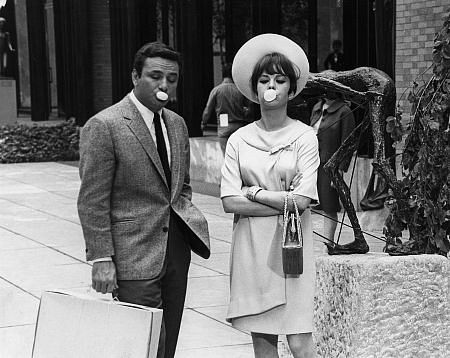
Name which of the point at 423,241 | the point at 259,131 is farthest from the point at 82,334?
the point at 423,241

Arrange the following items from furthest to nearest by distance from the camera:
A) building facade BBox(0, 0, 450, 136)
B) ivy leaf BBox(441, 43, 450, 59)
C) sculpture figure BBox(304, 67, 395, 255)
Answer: building facade BBox(0, 0, 450, 136) → sculpture figure BBox(304, 67, 395, 255) → ivy leaf BBox(441, 43, 450, 59)

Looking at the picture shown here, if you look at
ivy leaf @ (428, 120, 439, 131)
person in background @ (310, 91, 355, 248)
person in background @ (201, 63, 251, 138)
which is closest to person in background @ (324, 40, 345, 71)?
person in background @ (201, 63, 251, 138)

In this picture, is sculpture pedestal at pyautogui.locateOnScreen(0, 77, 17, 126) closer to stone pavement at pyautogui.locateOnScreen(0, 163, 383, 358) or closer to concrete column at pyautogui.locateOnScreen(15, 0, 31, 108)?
concrete column at pyautogui.locateOnScreen(15, 0, 31, 108)

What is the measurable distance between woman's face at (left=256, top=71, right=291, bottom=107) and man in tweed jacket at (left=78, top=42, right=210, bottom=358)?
441 mm

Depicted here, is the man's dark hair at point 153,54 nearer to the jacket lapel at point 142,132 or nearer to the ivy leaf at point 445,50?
the jacket lapel at point 142,132

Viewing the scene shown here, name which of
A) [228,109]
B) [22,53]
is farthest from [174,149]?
[22,53]

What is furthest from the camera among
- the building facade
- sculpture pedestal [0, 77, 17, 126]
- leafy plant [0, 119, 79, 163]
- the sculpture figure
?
sculpture pedestal [0, 77, 17, 126]

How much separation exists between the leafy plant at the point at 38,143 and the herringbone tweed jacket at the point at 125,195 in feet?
56.0

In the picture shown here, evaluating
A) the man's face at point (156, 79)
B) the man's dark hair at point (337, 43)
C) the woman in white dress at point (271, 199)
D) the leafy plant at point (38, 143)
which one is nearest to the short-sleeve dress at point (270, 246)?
the woman in white dress at point (271, 199)

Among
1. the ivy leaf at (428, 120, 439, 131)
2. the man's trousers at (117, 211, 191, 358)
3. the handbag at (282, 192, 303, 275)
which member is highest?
the ivy leaf at (428, 120, 439, 131)

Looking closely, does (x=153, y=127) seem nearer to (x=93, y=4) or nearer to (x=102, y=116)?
(x=102, y=116)

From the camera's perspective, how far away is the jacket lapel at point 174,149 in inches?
187

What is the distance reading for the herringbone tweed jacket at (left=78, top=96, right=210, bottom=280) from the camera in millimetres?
4539

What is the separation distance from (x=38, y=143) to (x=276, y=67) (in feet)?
57.4
